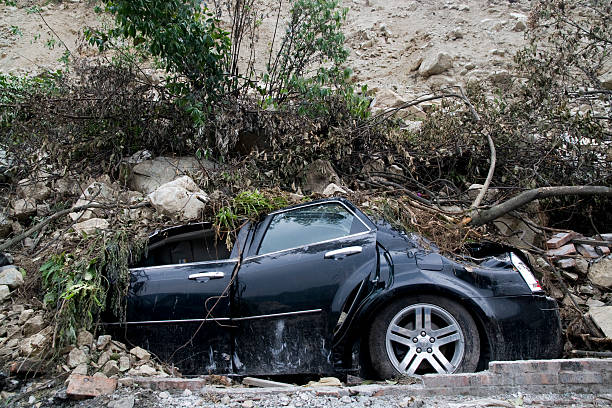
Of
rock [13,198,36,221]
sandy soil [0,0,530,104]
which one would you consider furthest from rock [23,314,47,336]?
sandy soil [0,0,530,104]

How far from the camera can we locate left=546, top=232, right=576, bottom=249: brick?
223 inches

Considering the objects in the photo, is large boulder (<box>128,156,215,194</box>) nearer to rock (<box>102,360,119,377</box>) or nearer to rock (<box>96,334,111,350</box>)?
rock (<box>96,334,111,350</box>)

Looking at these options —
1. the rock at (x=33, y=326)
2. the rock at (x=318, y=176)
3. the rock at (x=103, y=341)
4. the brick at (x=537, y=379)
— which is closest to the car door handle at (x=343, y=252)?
the brick at (x=537, y=379)

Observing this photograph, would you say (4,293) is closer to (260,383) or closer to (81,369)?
(81,369)

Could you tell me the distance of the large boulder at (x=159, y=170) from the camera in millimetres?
7434

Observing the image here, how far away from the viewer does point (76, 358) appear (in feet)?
13.3

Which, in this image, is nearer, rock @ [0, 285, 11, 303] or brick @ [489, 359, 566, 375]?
brick @ [489, 359, 566, 375]

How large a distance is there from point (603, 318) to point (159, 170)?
19.5 ft

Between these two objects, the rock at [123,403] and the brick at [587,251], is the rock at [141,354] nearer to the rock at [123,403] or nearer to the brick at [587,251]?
the rock at [123,403]

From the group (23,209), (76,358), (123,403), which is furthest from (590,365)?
(23,209)

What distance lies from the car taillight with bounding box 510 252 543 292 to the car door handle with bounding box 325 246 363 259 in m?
1.20

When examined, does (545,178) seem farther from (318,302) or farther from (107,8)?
(107,8)

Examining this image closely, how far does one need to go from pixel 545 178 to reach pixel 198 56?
5116mm

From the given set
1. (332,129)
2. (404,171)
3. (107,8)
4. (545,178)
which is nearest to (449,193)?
(404,171)
